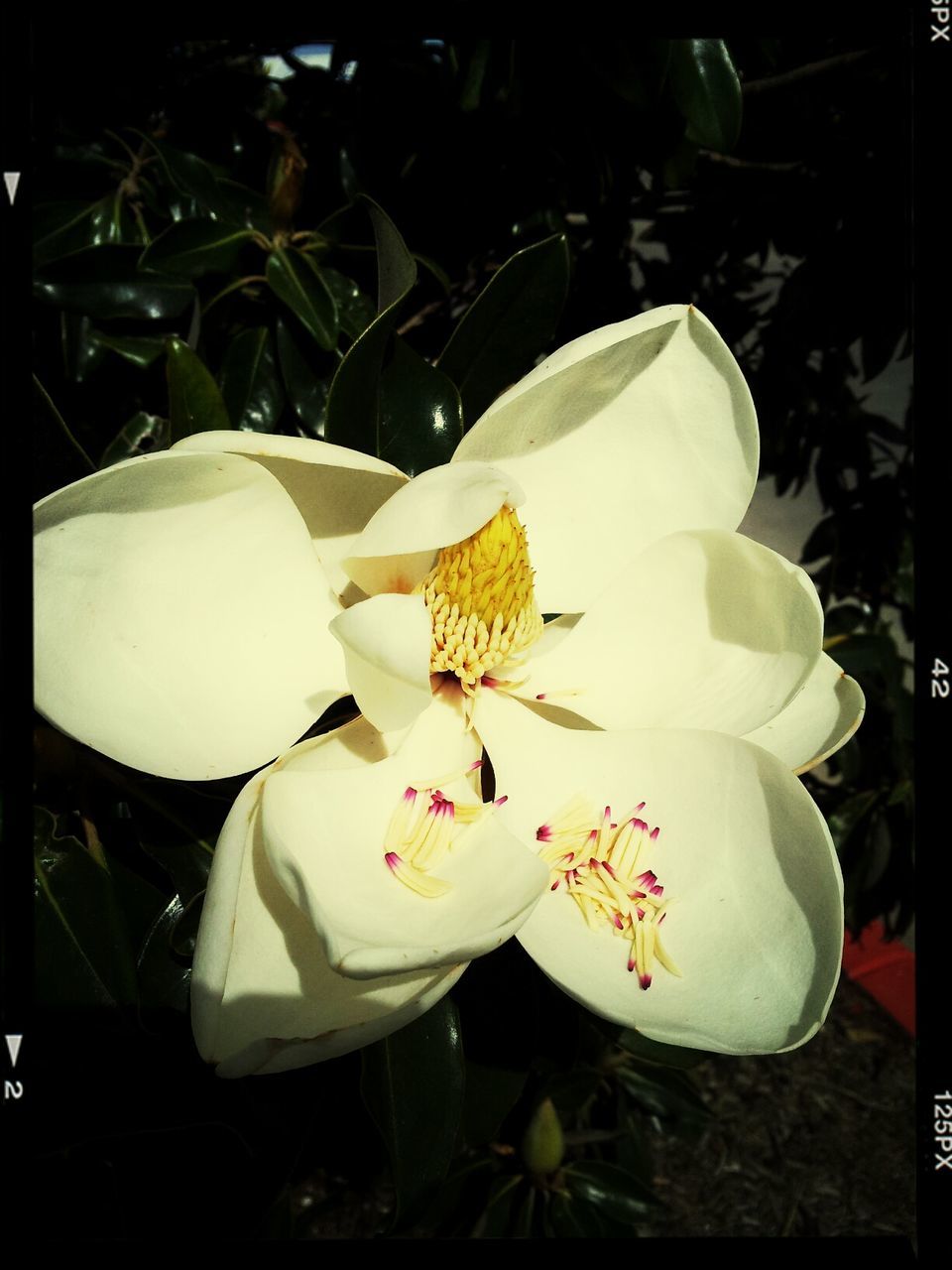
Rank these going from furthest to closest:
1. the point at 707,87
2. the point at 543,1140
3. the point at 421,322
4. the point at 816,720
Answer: the point at 543,1140 < the point at 421,322 < the point at 707,87 < the point at 816,720

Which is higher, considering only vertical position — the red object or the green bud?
the green bud

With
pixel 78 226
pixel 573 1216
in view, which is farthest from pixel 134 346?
pixel 573 1216

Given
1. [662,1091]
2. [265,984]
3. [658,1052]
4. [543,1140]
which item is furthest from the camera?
[662,1091]

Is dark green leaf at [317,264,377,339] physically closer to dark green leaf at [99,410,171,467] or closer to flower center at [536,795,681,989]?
dark green leaf at [99,410,171,467]

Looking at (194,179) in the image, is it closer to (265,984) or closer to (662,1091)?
(265,984)

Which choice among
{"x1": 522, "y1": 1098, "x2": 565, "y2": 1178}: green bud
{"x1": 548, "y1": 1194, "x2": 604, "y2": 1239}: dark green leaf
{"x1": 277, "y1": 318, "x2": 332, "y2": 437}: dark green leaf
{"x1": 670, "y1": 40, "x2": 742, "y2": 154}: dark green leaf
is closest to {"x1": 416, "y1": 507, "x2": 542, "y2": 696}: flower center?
{"x1": 277, "y1": 318, "x2": 332, "y2": 437}: dark green leaf

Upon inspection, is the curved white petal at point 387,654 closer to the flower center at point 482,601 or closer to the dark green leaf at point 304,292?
the flower center at point 482,601

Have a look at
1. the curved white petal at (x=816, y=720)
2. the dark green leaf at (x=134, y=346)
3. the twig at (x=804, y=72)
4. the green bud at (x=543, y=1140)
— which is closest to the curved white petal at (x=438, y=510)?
the curved white petal at (x=816, y=720)
